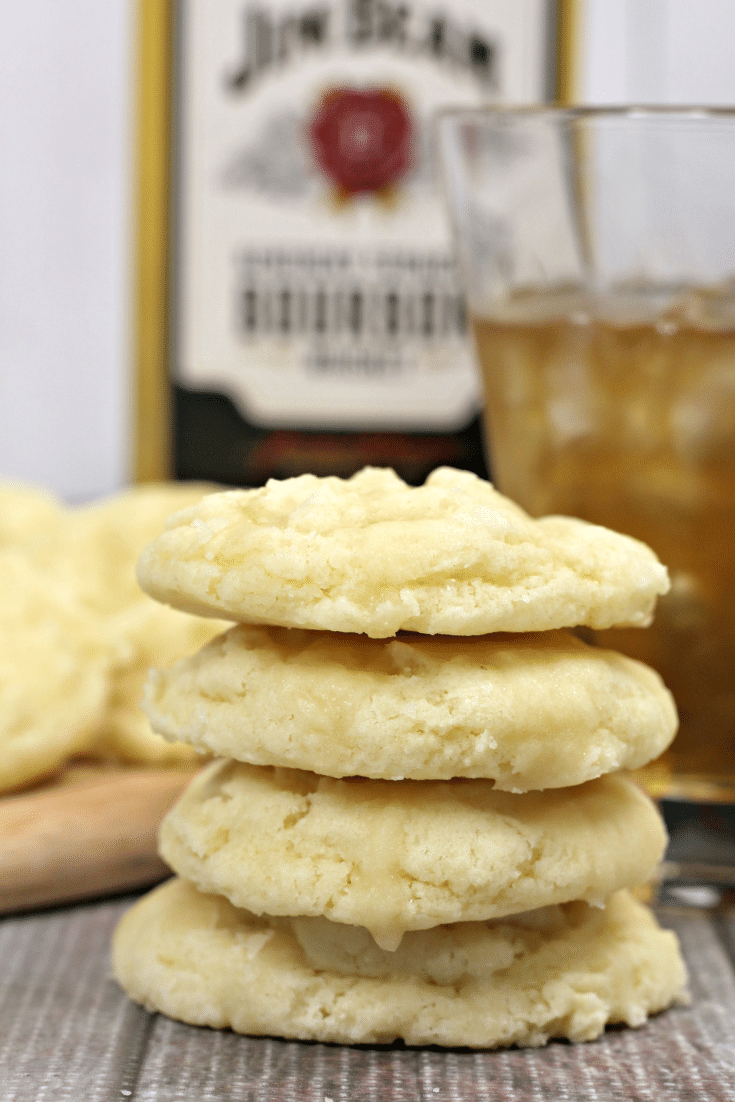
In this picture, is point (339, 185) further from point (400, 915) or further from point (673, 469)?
point (400, 915)

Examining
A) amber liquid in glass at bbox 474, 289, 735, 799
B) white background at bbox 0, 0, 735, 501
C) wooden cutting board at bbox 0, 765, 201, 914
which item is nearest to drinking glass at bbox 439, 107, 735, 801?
amber liquid in glass at bbox 474, 289, 735, 799

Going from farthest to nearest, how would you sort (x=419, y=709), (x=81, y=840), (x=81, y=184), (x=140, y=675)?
1. (x=81, y=184)
2. (x=140, y=675)
3. (x=81, y=840)
4. (x=419, y=709)

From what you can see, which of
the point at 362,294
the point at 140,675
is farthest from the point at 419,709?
the point at 362,294

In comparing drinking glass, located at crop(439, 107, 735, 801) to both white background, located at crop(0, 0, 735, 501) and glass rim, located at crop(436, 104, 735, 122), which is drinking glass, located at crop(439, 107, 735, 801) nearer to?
glass rim, located at crop(436, 104, 735, 122)

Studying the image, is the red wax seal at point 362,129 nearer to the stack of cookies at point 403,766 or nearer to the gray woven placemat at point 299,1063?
the stack of cookies at point 403,766

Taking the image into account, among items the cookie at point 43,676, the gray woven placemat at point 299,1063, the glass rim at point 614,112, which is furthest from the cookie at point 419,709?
the glass rim at point 614,112

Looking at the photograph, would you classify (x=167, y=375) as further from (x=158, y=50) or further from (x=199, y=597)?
(x=199, y=597)

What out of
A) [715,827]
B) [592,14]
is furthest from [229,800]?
[592,14]
